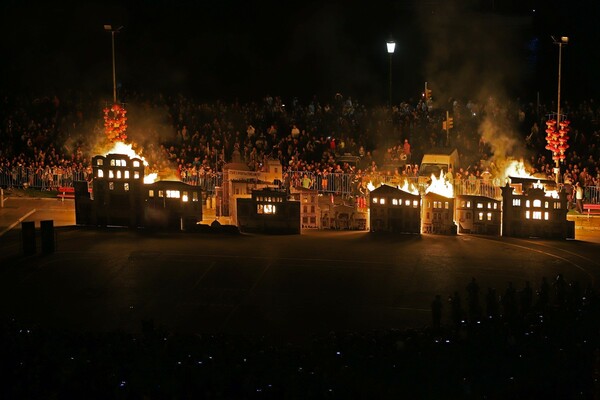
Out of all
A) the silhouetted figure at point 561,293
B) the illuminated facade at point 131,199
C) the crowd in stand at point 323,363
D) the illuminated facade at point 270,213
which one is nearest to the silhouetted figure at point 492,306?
the crowd in stand at point 323,363

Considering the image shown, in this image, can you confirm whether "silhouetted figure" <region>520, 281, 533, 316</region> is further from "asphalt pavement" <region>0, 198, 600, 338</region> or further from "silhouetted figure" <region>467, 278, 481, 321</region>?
"asphalt pavement" <region>0, 198, 600, 338</region>

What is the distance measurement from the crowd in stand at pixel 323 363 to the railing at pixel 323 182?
64.2 feet

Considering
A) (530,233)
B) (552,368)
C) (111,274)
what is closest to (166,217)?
(111,274)

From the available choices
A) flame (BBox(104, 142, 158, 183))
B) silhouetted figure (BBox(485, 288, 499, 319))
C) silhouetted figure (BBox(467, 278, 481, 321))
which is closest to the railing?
flame (BBox(104, 142, 158, 183))

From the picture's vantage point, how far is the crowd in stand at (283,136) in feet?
169

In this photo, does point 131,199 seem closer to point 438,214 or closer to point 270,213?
point 270,213

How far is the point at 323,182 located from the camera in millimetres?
50094

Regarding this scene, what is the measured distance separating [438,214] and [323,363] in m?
19.6

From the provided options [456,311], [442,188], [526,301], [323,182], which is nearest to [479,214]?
[442,188]

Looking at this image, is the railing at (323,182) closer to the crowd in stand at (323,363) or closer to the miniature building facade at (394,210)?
the miniature building facade at (394,210)

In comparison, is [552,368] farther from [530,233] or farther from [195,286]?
[530,233]

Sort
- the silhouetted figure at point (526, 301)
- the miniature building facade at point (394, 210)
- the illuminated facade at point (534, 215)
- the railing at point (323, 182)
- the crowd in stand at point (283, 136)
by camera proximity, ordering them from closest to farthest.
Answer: the silhouetted figure at point (526, 301), the illuminated facade at point (534, 215), the miniature building facade at point (394, 210), the railing at point (323, 182), the crowd in stand at point (283, 136)

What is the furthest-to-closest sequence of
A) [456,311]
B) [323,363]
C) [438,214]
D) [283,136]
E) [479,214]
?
1. [283,136]
2. [479,214]
3. [438,214]
4. [456,311]
5. [323,363]

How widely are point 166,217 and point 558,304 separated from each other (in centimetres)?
2039
